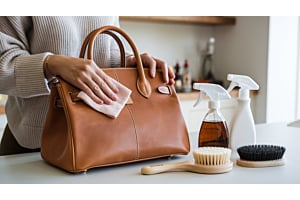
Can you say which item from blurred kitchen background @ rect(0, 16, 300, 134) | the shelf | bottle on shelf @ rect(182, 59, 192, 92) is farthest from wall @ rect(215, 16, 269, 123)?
bottle on shelf @ rect(182, 59, 192, 92)

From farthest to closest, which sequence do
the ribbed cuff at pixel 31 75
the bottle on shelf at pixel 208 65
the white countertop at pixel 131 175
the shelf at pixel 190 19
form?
1. the bottle on shelf at pixel 208 65
2. the shelf at pixel 190 19
3. the ribbed cuff at pixel 31 75
4. the white countertop at pixel 131 175

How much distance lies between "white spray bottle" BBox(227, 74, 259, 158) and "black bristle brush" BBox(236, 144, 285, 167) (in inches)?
Answer: 3.9

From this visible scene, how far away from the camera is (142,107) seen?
1006 millimetres

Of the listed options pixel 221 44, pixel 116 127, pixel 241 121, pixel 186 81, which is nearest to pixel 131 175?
pixel 116 127

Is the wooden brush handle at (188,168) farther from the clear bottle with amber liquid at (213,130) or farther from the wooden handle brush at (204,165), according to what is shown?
the clear bottle with amber liquid at (213,130)

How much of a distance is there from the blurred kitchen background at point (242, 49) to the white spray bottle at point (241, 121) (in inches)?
69.9

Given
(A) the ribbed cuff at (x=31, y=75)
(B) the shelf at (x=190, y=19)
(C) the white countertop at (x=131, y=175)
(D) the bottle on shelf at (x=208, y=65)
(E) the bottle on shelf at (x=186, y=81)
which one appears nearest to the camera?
(C) the white countertop at (x=131, y=175)

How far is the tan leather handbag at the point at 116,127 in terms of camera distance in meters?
0.91

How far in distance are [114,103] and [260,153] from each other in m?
0.33

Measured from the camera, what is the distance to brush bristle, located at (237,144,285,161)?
975mm

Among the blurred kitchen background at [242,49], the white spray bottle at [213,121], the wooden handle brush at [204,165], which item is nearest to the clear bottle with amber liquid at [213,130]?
the white spray bottle at [213,121]

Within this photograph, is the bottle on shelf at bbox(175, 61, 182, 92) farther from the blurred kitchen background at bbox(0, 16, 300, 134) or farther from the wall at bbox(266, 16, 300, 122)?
the wall at bbox(266, 16, 300, 122)
